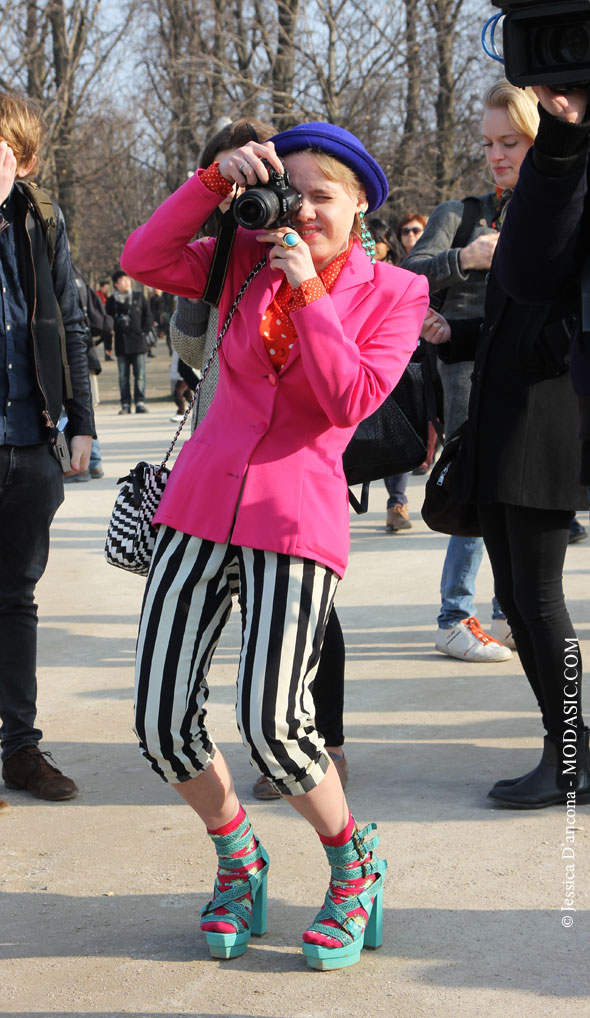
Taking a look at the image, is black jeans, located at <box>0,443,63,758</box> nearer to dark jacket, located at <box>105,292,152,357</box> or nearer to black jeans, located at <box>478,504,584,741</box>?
black jeans, located at <box>478,504,584,741</box>

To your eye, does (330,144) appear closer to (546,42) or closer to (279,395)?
(279,395)

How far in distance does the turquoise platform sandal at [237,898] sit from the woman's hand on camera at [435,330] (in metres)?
1.73

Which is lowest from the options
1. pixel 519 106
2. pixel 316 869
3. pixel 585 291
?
pixel 316 869

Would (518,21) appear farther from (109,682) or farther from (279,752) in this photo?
(109,682)

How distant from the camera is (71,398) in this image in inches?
160

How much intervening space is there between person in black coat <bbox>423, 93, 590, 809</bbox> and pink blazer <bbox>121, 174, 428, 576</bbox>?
30.5 inches

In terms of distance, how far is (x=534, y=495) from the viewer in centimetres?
356

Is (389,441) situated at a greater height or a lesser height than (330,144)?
lesser

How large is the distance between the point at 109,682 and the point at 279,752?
8.53 ft

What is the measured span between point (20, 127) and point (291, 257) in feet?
5.10

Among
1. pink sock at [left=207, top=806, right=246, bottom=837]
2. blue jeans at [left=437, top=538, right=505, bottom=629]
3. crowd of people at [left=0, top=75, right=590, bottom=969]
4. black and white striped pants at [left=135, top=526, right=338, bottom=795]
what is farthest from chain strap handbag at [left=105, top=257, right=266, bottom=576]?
blue jeans at [left=437, top=538, right=505, bottom=629]

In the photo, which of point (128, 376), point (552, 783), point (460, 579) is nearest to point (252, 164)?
point (552, 783)

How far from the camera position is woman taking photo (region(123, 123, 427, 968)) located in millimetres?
2646

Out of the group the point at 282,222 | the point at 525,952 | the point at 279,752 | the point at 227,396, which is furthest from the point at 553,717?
the point at 282,222
